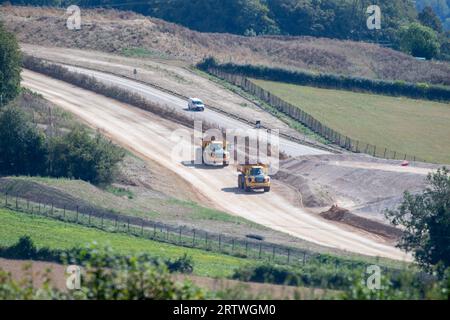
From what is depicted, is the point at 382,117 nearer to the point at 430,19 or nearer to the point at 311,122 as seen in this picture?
the point at 311,122

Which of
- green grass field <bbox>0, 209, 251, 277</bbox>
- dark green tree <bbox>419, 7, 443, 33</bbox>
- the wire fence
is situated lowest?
the wire fence

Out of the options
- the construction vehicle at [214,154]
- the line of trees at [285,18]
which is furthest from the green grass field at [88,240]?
the line of trees at [285,18]

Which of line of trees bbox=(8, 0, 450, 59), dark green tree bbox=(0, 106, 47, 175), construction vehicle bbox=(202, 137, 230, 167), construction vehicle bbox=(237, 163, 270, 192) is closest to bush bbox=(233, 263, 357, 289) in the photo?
construction vehicle bbox=(237, 163, 270, 192)

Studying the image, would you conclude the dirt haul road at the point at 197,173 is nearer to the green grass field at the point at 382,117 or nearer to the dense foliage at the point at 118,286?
the green grass field at the point at 382,117

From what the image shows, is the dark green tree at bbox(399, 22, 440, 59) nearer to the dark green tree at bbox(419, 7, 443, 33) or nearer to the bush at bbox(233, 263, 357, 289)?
the dark green tree at bbox(419, 7, 443, 33)

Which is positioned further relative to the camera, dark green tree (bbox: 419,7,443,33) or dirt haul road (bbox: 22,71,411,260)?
dark green tree (bbox: 419,7,443,33)
